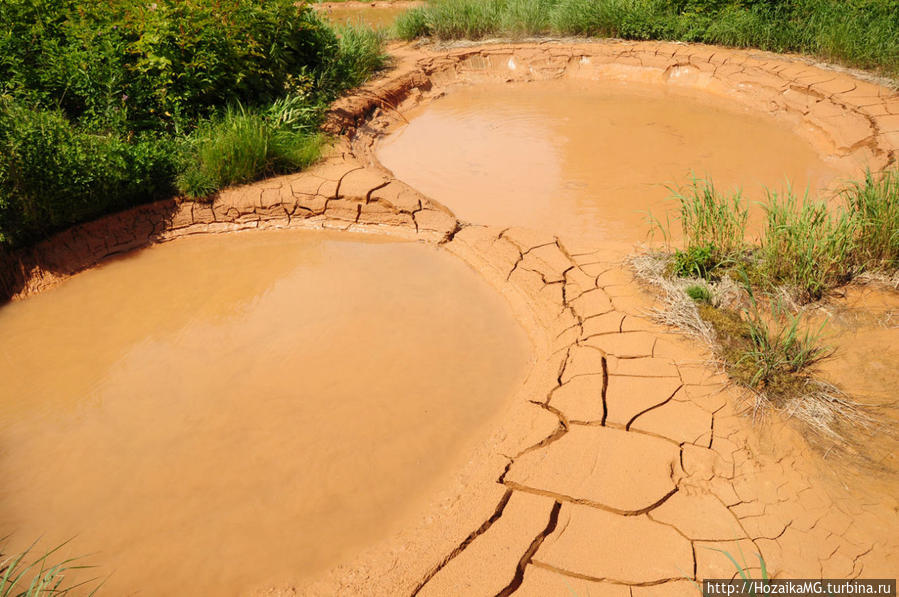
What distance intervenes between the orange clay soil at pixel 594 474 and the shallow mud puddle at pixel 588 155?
0.56 m

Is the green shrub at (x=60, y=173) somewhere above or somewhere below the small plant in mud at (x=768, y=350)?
above

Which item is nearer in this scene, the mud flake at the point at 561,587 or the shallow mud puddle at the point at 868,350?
the mud flake at the point at 561,587

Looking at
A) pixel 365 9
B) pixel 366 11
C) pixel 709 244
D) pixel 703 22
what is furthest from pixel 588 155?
pixel 365 9

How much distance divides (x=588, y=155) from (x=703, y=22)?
387 centimetres

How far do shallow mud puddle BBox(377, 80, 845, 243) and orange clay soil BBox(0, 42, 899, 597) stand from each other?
0.56m

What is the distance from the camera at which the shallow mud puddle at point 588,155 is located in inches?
203

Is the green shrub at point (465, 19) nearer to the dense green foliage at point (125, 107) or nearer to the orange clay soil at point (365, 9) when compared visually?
the orange clay soil at point (365, 9)

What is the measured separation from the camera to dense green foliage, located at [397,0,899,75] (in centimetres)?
700

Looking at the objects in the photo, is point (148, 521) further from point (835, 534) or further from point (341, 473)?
point (835, 534)

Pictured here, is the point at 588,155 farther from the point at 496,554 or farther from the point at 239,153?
the point at 496,554

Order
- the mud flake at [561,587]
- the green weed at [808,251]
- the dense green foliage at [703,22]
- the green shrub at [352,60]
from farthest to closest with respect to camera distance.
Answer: the green shrub at [352,60]
the dense green foliage at [703,22]
the green weed at [808,251]
the mud flake at [561,587]

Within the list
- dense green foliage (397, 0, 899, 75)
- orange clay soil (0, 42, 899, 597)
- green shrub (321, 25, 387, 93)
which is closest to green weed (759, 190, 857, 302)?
orange clay soil (0, 42, 899, 597)

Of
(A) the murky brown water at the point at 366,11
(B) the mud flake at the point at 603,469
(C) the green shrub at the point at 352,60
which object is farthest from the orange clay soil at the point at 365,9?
(B) the mud flake at the point at 603,469

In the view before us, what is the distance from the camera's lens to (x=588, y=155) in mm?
6047
